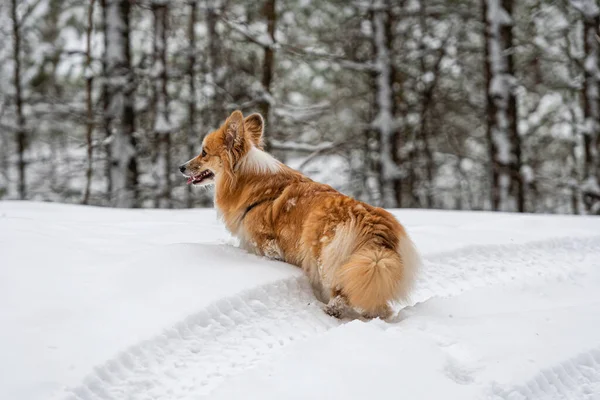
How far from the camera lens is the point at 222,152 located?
4.56 meters

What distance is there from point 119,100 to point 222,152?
4.73 meters

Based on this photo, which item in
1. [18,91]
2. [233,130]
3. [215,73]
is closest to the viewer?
[233,130]

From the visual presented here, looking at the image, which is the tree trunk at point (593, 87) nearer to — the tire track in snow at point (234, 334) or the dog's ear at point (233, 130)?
the tire track in snow at point (234, 334)

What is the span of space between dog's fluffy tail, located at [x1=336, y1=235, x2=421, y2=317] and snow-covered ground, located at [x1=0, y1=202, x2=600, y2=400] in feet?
0.52

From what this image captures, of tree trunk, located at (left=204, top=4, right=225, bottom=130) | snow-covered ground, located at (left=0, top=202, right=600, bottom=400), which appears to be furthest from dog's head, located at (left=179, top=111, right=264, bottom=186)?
tree trunk, located at (left=204, top=4, right=225, bottom=130)

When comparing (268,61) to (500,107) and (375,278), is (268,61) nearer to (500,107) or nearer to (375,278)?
(500,107)

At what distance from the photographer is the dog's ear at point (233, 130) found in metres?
4.43

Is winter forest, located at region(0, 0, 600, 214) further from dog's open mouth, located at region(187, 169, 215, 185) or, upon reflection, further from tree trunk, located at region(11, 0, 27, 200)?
dog's open mouth, located at region(187, 169, 215, 185)

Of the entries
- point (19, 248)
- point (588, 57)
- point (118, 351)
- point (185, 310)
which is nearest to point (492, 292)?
point (185, 310)

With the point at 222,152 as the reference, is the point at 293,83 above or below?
above

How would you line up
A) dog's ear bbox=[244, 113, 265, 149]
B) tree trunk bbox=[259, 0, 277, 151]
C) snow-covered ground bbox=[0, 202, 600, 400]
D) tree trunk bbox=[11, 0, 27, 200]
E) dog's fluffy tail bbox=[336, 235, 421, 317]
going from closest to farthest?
1. snow-covered ground bbox=[0, 202, 600, 400]
2. dog's fluffy tail bbox=[336, 235, 421, 317]
3. dog's ear bbox=[244, 113, 265, 149]
4. tree trunk bbox=[259, 0, 277, 151]
5. tree trunk bbox=[11, 0, 27, 200]

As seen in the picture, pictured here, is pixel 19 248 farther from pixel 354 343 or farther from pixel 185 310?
pixel 354 343

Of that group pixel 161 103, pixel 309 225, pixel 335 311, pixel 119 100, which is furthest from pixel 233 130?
pixel 161 103

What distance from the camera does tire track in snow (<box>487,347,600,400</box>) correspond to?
2547 millimetres
